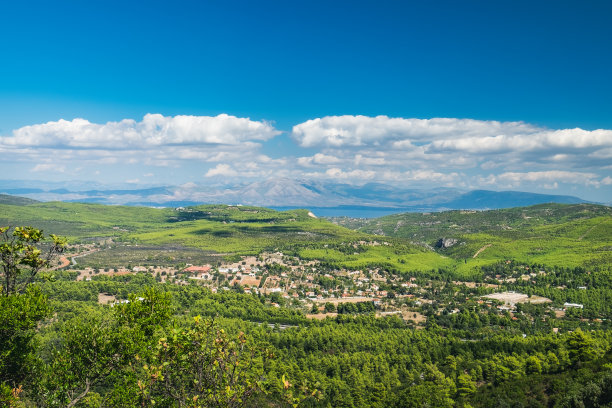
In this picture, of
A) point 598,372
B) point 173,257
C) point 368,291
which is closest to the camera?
point 598,372

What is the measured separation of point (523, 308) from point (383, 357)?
53.6m

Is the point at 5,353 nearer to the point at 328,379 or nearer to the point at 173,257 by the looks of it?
the point at 328,379

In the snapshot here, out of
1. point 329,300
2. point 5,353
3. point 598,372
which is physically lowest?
point 329,300

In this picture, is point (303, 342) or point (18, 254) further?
point (303, 342)

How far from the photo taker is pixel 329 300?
375ft

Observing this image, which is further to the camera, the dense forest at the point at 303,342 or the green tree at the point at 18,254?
the green tree at the point at 18,254

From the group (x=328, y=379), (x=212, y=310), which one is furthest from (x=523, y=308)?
(x=212, y=310)

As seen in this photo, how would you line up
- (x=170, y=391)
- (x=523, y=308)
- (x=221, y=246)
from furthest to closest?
(x=221, y=246), (x=523, y=308), (x=170, y=391)

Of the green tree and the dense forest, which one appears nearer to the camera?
the dense forest

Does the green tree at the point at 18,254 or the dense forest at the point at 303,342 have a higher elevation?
the green tree at the point at 18,254

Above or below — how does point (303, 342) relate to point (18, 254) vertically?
below

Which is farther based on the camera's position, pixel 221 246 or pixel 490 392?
pixel 221 246

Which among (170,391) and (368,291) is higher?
(170,391)

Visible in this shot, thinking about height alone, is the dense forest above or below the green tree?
below
